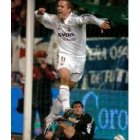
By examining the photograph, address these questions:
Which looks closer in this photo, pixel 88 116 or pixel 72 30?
pixel 72 30

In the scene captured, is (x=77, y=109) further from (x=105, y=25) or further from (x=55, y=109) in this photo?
(x=105, y=25)

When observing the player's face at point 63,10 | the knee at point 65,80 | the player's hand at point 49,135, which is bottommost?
the player's hand at point 49,135

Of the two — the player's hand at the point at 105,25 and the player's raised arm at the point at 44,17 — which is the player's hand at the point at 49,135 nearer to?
the player's raised arm at the point at 44,17

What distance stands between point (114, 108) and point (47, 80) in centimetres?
89

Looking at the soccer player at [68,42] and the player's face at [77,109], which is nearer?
the soccer player at [68,42]

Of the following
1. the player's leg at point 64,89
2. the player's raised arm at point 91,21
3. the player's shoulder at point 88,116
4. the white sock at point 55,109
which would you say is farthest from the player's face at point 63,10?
the player's shoulder at point 88,116

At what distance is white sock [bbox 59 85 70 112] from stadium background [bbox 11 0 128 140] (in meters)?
0.39

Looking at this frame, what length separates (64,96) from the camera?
24.7 feet

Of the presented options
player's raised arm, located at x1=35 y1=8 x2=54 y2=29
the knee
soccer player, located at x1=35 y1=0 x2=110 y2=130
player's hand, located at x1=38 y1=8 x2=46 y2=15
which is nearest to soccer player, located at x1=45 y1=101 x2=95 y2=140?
soccer player, located at x1=35 y1=0 x2=110 y2=130

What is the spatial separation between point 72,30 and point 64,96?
0.67m

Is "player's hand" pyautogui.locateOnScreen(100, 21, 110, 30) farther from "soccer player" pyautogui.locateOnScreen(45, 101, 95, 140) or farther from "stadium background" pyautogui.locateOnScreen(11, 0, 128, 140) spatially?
"soccer player" pyautogui.locateOnScreen(45, 101, 95, 140)

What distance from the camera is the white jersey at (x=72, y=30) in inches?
290

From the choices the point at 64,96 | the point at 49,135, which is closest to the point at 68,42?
the point at 64,96
